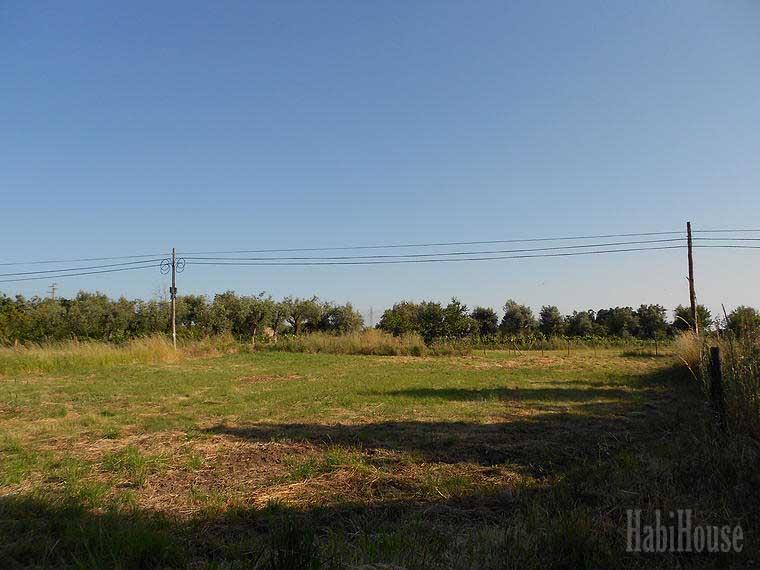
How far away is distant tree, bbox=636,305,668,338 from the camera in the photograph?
5109cm

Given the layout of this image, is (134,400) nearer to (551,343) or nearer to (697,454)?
(697,454)

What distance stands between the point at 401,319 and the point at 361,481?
41.1 metres

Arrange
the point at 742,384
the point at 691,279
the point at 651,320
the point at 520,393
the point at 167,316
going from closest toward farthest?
1. the point at 742,384
2. the point at 520,393
3. the point at 691,279
4. the point at 167,316
5. the point at 651,320

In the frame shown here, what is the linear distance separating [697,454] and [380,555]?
131 inches

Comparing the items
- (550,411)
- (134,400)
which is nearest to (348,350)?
(134,400)

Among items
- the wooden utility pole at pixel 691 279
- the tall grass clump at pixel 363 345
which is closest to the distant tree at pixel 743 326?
the wooden utility pole at pixel 691 279

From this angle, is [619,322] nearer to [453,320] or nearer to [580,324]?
[580,324]

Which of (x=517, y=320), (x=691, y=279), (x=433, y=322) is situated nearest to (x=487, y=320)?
(x=517, y=320)

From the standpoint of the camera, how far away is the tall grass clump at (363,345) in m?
27.0

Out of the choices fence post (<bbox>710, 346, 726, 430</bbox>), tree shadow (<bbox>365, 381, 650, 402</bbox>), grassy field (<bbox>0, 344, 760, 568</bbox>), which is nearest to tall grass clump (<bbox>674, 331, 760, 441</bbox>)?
fence post (<bbox>710, 346, 726, 430</bbox>)

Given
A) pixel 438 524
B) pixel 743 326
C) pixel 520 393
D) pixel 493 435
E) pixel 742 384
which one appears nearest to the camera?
pixel 438 524

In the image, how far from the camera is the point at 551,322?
56.9 metres

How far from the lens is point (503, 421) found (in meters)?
6.76

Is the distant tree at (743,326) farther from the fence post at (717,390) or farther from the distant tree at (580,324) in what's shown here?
the distant tree at (580,324)
